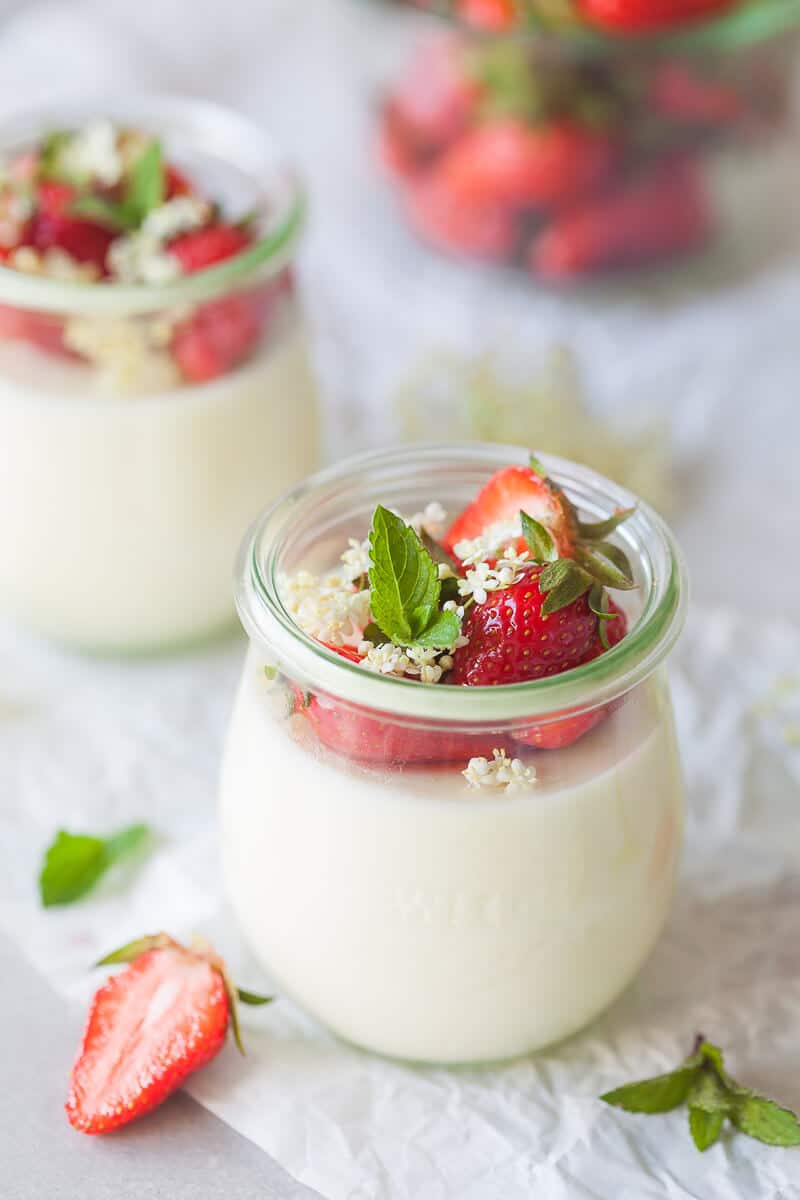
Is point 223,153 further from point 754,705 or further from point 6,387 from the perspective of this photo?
point 754,705

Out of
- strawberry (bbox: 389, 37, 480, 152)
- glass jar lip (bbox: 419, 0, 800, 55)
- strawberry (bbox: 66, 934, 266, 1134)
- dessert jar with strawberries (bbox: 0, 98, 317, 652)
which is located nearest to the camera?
strawberry (bbox: 66, 934, 266, 1134)

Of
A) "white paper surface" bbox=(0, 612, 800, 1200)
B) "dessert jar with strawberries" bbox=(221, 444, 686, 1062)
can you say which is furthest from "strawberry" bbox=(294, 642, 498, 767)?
"white paper surface" bbox=(0, 612, 800, 1200)

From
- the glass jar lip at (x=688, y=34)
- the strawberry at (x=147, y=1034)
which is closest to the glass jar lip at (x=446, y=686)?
the strawberry at (x=147, y=1034)

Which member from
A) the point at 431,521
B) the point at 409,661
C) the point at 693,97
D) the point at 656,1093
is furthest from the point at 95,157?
the point at 656,1093

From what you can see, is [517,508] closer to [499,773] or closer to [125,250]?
[499,773]

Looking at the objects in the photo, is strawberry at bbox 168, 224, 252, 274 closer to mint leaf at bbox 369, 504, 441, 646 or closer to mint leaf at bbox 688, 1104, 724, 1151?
mint leaf at bbox 369, 504, 441, 646

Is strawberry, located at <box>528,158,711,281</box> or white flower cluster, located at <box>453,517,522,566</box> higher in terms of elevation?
white flower cluster, located at <box>453,517,522,566</box>
